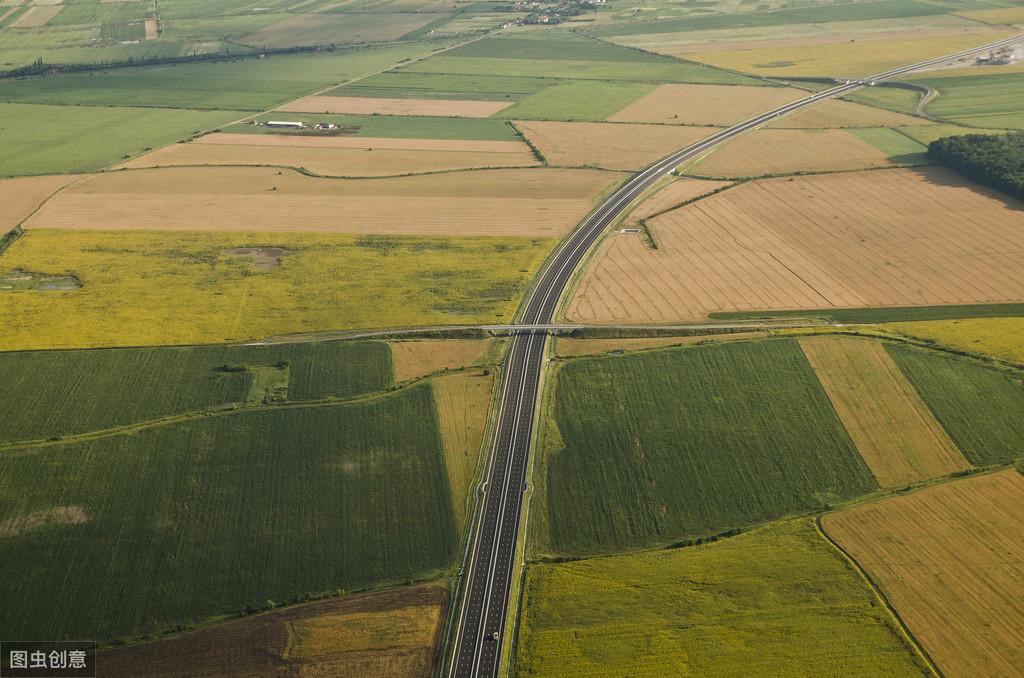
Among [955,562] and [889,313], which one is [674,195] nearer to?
[889,313]

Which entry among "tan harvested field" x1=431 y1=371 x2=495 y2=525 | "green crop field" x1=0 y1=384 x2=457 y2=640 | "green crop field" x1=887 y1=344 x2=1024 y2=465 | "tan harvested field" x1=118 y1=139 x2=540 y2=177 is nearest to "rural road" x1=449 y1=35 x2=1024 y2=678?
"tan harvested field" x1=431 y1=371 x2=495 y2=525

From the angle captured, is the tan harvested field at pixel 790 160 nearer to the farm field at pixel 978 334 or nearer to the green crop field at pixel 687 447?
the farm field at pixel 978 334

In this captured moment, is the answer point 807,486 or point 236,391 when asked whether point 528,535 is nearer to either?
point 807,486

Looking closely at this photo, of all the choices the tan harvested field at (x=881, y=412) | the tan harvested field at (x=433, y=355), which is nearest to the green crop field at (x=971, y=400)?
the tan harvested field at (x=881, y=412)

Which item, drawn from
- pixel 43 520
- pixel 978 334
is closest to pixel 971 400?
pixel 978 334

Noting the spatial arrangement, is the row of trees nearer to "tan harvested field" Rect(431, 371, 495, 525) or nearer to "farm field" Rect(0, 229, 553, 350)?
"farm field" Rect(0, 229, 553, 350)

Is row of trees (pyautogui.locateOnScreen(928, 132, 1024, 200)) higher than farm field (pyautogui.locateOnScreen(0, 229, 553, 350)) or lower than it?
higher

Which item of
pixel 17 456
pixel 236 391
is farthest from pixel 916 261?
pixel 17 456
